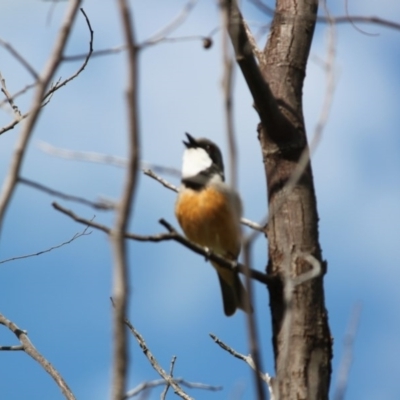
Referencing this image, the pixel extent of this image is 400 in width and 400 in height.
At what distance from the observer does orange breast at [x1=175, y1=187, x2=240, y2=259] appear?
535 cm

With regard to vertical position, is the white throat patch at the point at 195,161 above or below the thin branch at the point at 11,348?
above

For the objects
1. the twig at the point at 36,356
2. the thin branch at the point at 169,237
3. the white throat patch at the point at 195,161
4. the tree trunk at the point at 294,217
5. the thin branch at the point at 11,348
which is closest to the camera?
the thin branch at the point at 169,237

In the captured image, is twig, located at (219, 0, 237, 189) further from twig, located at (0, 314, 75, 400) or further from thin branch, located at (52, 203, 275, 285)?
twig, located at (0, 314, 75, 400)

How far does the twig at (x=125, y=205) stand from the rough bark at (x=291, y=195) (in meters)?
1.89

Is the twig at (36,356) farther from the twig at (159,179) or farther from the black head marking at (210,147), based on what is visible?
the black head marking at (210,147)

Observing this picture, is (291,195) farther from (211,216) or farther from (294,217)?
(211,216)

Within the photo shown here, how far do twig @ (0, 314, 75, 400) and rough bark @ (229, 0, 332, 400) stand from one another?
121cm

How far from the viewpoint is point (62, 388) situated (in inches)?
167

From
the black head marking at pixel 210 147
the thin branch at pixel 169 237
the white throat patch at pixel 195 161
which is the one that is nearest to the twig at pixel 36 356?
the thin branch at pixel 169 237

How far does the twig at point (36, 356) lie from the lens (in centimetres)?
425

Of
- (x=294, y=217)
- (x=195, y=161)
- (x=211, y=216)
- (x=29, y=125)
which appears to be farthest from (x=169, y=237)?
(x=195, y=161)

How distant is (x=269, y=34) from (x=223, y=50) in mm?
2904

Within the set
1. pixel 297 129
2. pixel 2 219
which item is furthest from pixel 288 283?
pixel 297 129

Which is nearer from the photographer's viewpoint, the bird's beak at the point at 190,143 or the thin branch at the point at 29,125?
the thin branch at the point at 29,125
